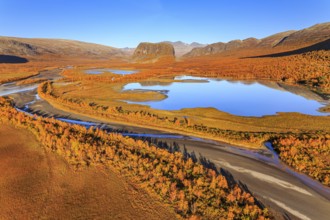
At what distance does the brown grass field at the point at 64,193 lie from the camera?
587 inches

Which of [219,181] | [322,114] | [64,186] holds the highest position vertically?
[322,114]

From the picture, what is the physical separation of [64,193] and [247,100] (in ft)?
130

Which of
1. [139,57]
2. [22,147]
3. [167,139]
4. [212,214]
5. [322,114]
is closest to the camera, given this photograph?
[212,214]

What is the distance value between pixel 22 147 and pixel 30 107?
20715mm

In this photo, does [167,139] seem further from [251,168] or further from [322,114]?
[322,114]

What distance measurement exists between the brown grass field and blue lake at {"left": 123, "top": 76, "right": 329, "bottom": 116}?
22932mm

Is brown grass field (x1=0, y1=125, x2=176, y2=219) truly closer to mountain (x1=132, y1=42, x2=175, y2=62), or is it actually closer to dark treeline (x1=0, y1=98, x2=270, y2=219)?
dark treeline (x1=0, y1=98, x2=270, y2=219)

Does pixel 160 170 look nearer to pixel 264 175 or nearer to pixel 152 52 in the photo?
pixel 264 175

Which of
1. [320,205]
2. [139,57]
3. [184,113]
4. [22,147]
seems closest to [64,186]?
[22,147]

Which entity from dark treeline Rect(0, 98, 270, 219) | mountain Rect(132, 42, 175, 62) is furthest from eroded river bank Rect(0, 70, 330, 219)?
mountain Rect(132, 42, 175, 62)

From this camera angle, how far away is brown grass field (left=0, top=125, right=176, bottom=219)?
48.9ft

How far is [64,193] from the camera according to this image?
16.9 meters

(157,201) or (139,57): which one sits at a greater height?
(139,57)

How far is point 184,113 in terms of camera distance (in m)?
36.7
